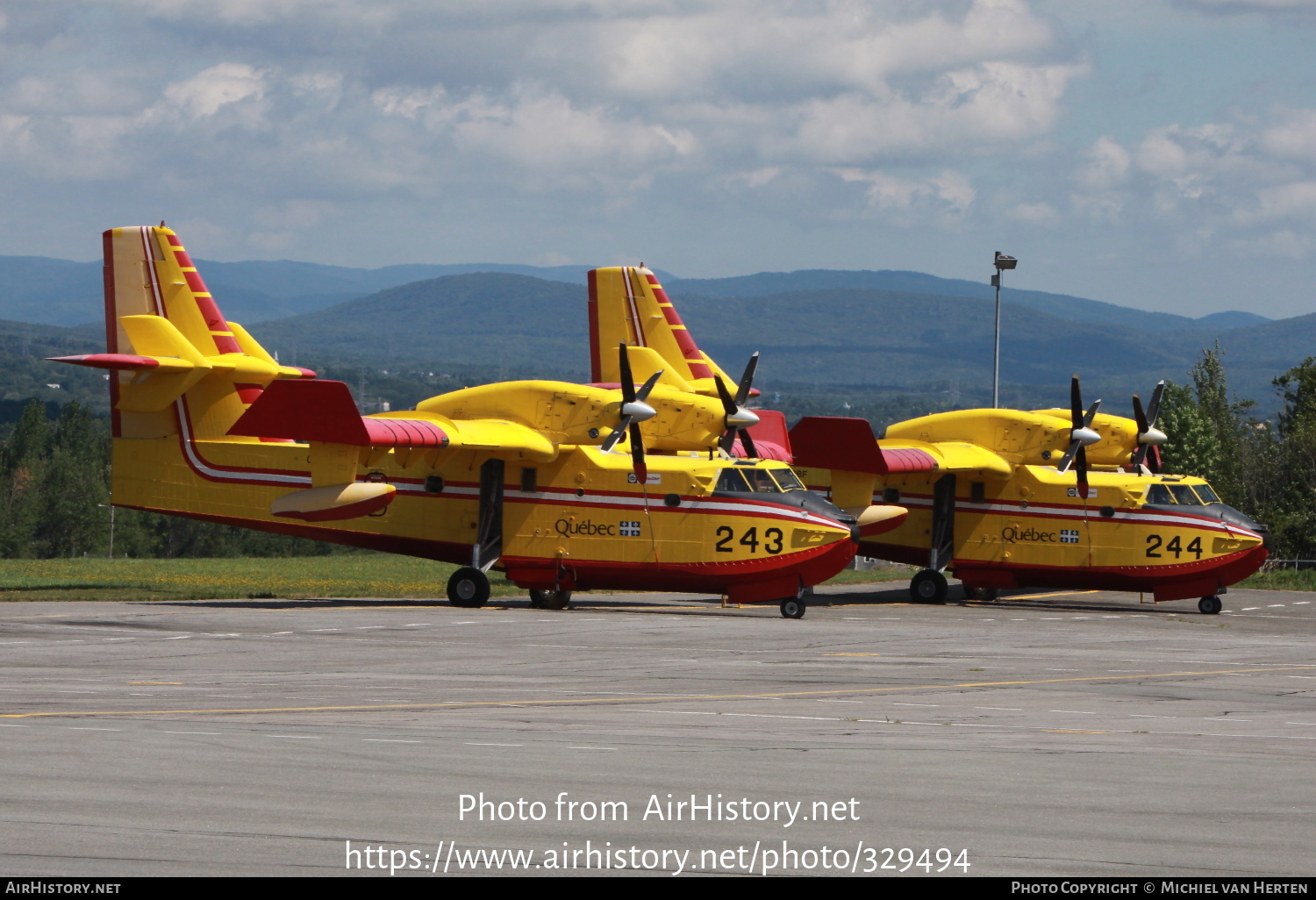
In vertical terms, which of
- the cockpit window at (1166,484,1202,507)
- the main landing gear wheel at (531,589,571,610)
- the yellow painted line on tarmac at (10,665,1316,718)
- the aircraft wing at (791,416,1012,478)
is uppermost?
the aircraft wing at (791,416,1012,478)

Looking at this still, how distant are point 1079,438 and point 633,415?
45.1 feet

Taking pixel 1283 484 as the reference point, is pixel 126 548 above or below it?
below

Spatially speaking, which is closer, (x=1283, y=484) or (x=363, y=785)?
(x=363, y=785)

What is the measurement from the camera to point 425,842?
10.6 m

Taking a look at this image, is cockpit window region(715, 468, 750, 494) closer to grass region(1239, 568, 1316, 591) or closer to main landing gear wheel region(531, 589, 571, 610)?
main landing gear wheel region(531, 589, 571, 610)

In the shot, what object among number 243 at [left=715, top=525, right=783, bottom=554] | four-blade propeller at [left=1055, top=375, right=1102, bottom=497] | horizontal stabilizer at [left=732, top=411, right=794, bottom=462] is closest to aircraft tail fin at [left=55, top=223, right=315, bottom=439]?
number 243 at [left=715, top=525, right=783, bottom=554]

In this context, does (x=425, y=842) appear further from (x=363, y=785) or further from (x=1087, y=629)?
(x=1087, y=629)

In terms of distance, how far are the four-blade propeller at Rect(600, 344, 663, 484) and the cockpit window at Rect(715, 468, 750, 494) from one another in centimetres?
173

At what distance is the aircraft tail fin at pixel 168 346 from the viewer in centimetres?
3591

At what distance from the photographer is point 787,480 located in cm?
3600

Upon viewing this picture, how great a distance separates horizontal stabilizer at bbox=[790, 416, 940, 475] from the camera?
38781mm

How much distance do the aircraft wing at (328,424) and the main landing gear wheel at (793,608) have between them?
7.36 meters
